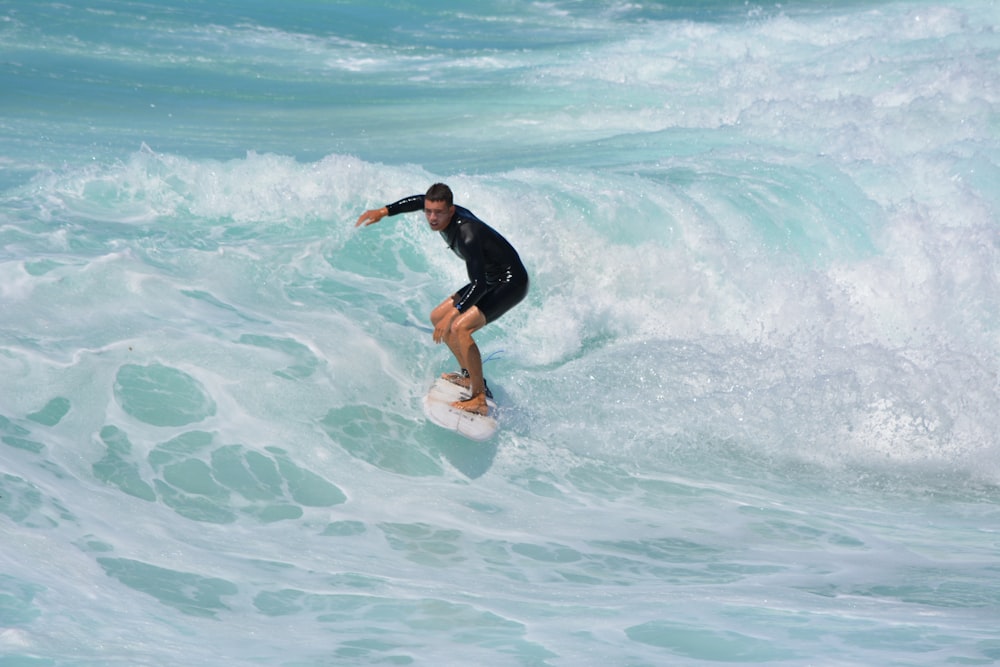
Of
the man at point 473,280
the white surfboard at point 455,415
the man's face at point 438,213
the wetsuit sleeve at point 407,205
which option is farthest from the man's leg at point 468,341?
the wetsuit sleeve at point 407,205

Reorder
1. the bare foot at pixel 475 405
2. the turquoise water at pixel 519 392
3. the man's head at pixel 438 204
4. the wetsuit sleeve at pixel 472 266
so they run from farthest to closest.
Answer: the bare foot at pixel 475 405 → the wetsuit sleeve at pixel 472 266 → the man's head at pixel 438 204 → the turquoise water at pixel 519 392

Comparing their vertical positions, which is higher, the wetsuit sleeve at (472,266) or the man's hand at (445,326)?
the wetsuit sleeve at (472,266)

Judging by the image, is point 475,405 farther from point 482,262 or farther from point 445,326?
point 482,262

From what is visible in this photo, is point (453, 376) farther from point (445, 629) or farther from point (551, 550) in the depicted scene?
point (445, 629)

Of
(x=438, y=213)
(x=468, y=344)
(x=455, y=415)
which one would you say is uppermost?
A: (x=438, y=213)

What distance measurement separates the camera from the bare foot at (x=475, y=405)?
7230 millimetres

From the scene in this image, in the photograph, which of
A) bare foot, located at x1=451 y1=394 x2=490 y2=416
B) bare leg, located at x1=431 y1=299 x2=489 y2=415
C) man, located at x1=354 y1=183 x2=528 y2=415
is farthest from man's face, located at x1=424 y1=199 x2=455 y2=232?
bare foot, located at x1=451 y1=394 x2=490 y2=416

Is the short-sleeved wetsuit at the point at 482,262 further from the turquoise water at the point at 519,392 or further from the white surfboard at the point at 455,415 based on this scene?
the turquoise water at the point at 519,392

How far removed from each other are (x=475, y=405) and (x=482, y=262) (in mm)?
943

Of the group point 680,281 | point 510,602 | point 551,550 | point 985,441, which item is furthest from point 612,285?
point 510,602

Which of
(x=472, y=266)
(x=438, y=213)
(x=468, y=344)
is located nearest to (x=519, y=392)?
(x=468, y=344)

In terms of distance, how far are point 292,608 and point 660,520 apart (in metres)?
2.47

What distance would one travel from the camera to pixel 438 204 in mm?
6660

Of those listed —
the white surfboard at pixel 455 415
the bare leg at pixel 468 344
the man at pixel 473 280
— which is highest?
the man at pixel 473 280
